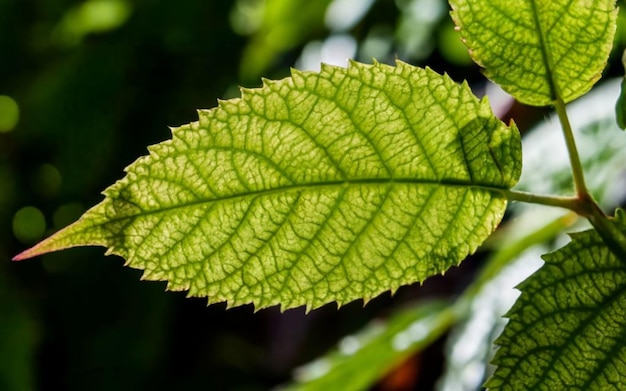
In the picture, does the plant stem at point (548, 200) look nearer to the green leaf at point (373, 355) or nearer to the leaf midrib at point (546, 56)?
the leaf midrib at point (546, 56)

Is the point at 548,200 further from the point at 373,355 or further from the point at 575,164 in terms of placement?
the point at 373,355

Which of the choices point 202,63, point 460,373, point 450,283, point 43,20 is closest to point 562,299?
point 460,373

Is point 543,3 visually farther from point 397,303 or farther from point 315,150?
point 397,303

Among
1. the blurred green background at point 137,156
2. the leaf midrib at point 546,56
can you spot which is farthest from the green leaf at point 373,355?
the leaf midrib at point 546,56

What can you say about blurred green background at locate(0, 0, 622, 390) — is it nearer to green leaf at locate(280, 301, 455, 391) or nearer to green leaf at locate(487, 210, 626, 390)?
green leaf at locate(280, 301, 455, 391)

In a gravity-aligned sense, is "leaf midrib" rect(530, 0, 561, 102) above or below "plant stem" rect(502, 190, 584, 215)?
above

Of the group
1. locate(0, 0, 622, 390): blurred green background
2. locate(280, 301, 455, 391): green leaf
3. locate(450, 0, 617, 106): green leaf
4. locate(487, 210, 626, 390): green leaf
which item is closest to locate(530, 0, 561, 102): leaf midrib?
locate(450, 0, 617, 106): green leaf
